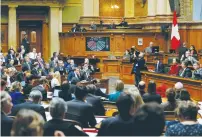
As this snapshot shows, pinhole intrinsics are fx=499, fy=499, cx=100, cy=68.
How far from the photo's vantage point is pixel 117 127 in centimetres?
523

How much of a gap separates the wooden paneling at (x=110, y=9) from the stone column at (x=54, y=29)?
114 inches

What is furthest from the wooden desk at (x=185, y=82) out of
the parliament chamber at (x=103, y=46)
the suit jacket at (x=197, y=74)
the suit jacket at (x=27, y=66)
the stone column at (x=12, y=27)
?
the stone column at (x=12, y=27)

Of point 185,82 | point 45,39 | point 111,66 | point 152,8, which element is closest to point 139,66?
point 185,82

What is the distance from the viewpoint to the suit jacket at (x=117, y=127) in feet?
16.9

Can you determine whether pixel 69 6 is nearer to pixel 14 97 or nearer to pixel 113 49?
pixel 113 49

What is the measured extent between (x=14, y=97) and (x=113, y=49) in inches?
Result: 688

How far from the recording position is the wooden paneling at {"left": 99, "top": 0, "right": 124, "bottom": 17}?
30.1 meters

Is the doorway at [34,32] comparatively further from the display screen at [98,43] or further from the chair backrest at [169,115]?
the chair backrest at [169,115]

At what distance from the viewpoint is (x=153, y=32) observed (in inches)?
1005

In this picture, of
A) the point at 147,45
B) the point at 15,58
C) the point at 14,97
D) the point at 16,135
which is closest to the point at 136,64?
the point at 15,58

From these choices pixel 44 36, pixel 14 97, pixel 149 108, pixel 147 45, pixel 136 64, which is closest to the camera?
pixel 149 108

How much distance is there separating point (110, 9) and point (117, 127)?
25.3 m

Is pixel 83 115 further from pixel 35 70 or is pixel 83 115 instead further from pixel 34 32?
pixel 34 32

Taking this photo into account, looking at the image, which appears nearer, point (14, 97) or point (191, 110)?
point (191, 110)
